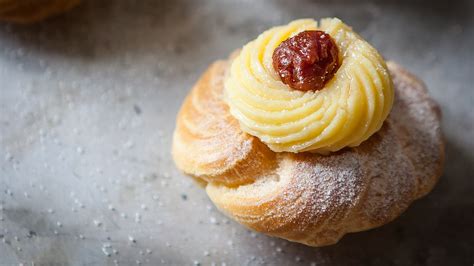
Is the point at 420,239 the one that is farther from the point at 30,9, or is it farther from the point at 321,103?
the point at 30,9

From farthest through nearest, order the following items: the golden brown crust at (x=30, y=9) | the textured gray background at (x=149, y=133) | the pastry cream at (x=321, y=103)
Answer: the golden brown crust at (x=30, y=9) → the textured gray background at (x=149, y=133) → the pastry cream at (x=321, y=103)

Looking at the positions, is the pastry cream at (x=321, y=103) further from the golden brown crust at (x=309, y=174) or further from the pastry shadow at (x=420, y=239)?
the pastry shadow at (x=420, y=239)

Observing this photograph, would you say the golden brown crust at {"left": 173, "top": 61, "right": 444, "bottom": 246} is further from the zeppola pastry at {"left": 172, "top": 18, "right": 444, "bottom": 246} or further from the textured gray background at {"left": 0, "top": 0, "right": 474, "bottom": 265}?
the textured gray background at {"left": 0, "top": 0, "right": 474, "bottom": 265}

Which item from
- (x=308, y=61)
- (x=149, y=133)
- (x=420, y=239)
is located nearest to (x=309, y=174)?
(x=308, y=61)

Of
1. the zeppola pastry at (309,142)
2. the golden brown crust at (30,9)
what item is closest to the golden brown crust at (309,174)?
the zeppola pastry at (309,142)

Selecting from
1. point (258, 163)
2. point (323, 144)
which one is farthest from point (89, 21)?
point (323, 144)

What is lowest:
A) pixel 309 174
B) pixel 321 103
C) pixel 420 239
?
pixel 420 239

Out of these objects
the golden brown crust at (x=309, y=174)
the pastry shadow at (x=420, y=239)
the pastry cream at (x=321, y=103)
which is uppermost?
the pastry cream at (x=321, y=103)
